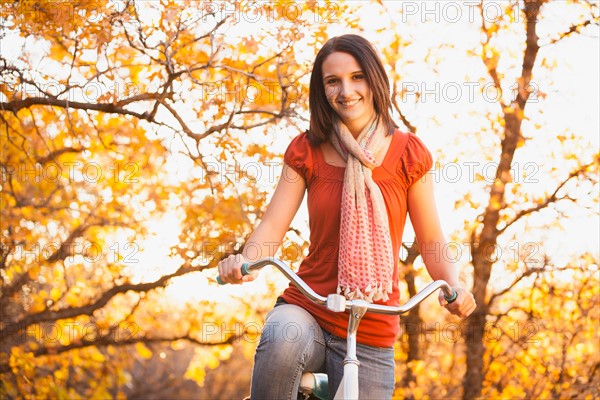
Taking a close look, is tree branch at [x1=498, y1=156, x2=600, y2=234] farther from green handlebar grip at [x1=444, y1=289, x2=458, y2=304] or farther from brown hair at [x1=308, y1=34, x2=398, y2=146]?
green handlebar grip at [x1=444, y1=289, x2=458, y2=304]

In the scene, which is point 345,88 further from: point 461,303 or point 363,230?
point 461,303

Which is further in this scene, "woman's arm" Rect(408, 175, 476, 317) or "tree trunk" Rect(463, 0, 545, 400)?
"tree trunk" Rect(463, 0, 545, 400)

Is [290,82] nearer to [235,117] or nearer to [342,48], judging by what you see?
[235,117]

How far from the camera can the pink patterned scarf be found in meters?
2.62

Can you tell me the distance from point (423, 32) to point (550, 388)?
10.0 feet

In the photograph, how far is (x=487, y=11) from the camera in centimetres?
655

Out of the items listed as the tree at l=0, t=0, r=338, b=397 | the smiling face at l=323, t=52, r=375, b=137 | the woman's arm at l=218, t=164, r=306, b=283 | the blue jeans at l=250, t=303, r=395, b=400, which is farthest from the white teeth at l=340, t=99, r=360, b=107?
the tree at l=0, t=0, r=338, b=397

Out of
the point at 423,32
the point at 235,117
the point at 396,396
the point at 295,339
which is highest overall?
the point at 423,32

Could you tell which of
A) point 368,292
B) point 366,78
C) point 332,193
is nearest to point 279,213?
point 332,193

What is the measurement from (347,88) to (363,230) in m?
0.49

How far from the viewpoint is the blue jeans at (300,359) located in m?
2.41

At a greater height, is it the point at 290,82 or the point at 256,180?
the point at 290,82

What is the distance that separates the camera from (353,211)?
2.69 metres

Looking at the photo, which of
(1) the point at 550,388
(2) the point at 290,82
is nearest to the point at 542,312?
(1) the point at 550,388
